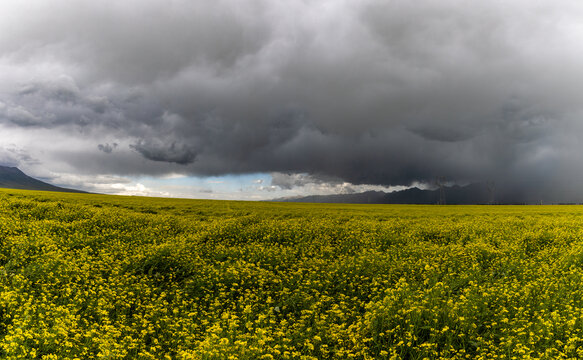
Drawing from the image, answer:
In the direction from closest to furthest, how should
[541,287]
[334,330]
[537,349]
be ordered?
[537,349], [334,330], [541,287]

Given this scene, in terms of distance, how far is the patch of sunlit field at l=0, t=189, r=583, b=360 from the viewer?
650 cm

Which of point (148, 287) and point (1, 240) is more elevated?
point (1, 240)

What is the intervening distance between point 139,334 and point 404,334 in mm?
6417

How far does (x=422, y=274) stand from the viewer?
37.3 feet

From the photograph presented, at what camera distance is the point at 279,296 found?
33.3 ft

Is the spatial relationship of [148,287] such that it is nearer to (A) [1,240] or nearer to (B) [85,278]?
(B) [85,278]

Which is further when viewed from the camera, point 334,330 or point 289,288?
point 289,288

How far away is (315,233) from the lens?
19266mm

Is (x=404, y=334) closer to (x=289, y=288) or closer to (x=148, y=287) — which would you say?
(x=289, y=288)

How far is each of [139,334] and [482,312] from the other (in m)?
8.73

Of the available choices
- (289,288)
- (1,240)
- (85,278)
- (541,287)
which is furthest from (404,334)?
(1,240)

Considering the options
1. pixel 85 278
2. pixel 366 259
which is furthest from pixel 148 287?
pixel 366 259

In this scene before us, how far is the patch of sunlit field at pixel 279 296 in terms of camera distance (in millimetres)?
6500

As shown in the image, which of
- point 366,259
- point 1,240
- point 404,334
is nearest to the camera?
point 404,334
